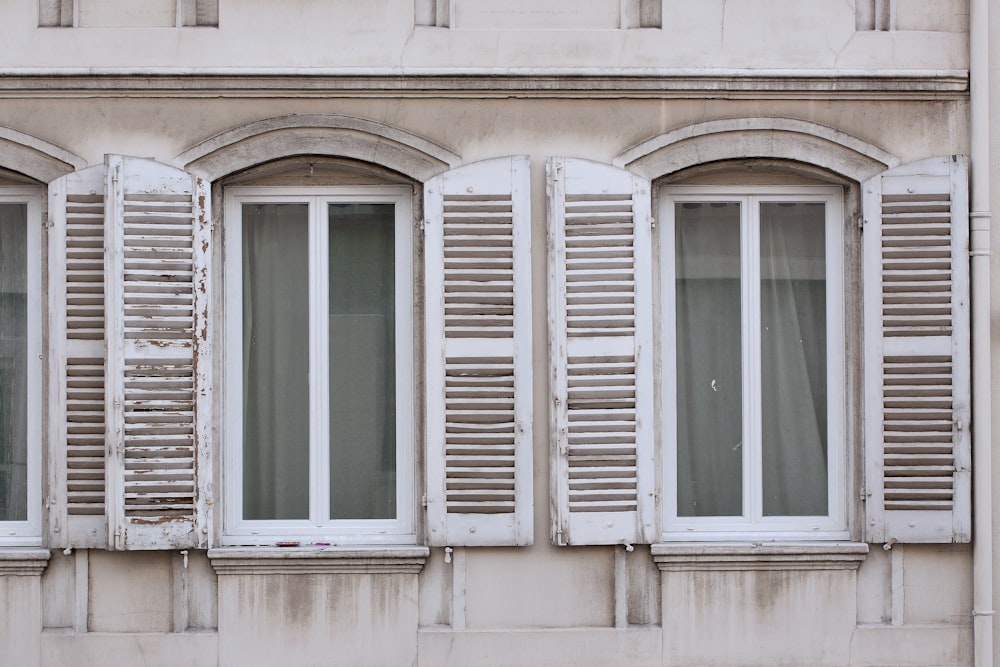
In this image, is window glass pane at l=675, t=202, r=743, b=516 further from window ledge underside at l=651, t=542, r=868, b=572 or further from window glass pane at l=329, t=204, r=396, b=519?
window glass pane at l=329, t=204, r=396, b=519

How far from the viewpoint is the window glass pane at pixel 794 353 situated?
6.86 m

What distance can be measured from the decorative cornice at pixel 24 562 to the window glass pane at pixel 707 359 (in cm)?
355

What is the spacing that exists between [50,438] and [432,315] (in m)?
2.20

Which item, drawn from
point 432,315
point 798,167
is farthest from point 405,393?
point 798,167

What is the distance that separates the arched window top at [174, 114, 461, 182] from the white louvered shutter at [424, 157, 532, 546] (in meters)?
0.23

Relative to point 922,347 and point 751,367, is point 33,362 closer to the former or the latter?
point 751,367

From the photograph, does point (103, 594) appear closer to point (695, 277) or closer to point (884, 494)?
point (695, 277)

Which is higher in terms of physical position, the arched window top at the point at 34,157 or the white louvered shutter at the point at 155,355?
the arched window top at the point at 34,157

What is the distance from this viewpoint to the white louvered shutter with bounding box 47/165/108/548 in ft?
21.3

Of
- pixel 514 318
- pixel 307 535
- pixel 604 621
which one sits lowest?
pixel 604 621

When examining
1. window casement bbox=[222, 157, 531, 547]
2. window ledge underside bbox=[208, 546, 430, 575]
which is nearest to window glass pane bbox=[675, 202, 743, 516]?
window casement bbox=[222, 157, 531, 547]

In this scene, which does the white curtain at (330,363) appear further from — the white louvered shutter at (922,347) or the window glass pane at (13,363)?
the white louvered shutter at (922,347)

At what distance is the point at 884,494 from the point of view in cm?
657

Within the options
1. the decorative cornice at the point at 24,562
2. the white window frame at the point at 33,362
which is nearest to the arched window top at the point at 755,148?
the white window frame at the point at 33,362
